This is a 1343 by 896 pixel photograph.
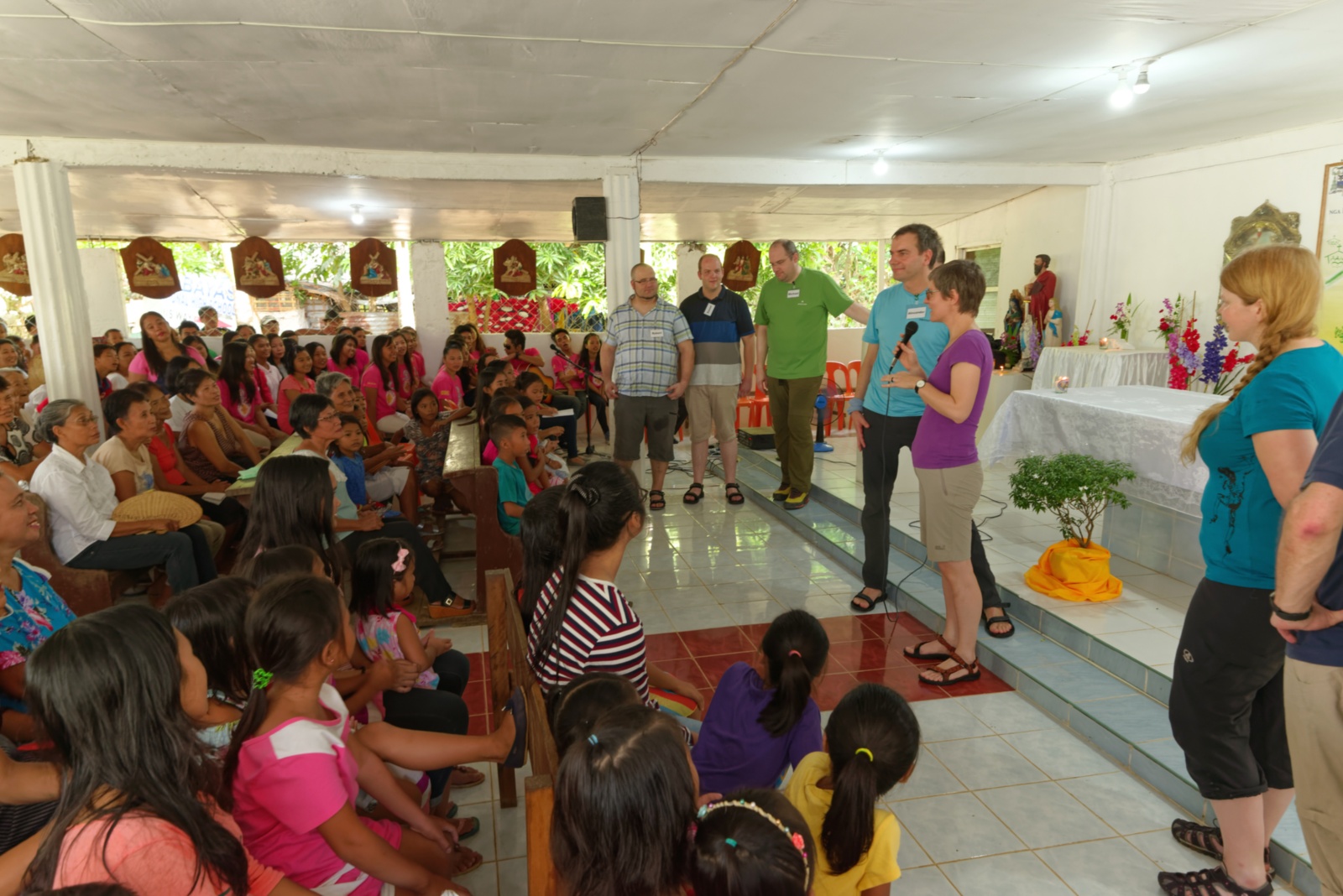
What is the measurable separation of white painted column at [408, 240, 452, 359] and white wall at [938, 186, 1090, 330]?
6.90 m

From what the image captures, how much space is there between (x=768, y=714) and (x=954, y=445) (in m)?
1.51

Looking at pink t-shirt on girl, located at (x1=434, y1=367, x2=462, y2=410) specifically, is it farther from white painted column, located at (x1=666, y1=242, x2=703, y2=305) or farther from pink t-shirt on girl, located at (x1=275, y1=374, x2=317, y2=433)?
white painted column, located at (x1=666, y1=242, x2=703, y2=305)

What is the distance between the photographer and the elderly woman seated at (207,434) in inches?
182

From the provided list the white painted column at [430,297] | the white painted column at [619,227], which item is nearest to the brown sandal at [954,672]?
the white painted column at [619,227]

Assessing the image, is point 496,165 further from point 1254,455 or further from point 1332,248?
point 1332,248

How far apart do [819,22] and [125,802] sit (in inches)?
134

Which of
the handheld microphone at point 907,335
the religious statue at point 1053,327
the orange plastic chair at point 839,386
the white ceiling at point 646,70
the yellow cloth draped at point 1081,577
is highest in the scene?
the white ceiling at point 646,70

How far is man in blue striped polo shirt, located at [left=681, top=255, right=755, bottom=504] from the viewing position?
5758 mm

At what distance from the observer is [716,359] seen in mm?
5766

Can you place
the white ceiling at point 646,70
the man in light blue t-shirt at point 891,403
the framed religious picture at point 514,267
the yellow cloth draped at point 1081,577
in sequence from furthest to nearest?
the framed religious picture at point 514,267 → the yellow cloth draped at point 1081,577 → the man in light blue t-shirt at point 891,403 → the white ceiling at point 646,70

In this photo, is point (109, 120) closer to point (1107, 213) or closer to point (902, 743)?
point (902, 743)

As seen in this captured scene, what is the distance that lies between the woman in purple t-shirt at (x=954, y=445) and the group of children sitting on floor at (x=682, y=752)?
1.22m

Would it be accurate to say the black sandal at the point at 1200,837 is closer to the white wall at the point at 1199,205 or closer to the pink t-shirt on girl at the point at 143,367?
the white wall at the point at 1199,205

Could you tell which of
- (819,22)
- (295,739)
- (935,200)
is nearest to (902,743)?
(295,739)
